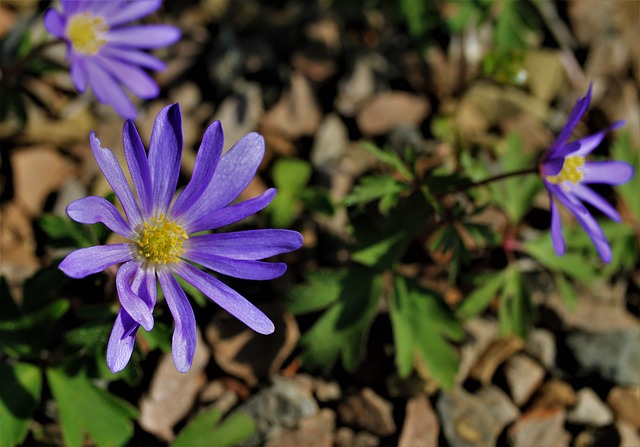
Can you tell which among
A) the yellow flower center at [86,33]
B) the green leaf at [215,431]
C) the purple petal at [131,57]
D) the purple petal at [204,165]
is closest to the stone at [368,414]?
the green leaf at [215,431]

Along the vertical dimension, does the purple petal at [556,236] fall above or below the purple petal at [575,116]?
below

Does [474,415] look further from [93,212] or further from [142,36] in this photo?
[142,36]

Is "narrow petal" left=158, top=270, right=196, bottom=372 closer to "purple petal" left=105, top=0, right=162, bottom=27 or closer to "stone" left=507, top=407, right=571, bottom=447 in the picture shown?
"purple petal" left=105, top=0, right=162, bottom=27

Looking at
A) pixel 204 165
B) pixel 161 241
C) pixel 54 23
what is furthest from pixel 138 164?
pixel 54 23

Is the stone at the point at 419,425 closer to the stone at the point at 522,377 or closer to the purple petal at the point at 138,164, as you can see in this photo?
the stone at the point at 522,377

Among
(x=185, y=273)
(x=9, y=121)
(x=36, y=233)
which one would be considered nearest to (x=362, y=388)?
(x=185, y=273)

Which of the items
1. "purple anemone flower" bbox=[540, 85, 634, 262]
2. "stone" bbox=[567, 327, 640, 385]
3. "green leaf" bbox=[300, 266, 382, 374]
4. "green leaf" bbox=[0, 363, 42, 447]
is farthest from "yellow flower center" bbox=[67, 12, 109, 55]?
"stone" bbox=[567, 327, 640, 385]

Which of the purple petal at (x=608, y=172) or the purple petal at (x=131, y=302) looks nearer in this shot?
the purple petal at (x=131, y=302)
